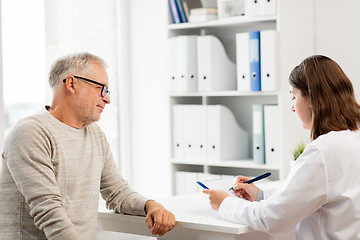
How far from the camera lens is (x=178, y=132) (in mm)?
3693

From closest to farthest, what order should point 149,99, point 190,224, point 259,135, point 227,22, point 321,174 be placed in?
point 321,174, point 190,224, point 259,135, point 227,22, point 149,99

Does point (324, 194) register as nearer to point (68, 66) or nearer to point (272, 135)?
point (68, 66)

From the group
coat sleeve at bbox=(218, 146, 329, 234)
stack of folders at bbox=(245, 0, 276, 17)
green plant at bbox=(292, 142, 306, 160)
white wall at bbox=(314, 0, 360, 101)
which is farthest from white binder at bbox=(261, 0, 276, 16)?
Answer: coat sleeve at bbox=(218, 146, 329, 234)

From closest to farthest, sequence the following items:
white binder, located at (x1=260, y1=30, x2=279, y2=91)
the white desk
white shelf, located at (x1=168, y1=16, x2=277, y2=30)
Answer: the white desk
white binder, located at (x1=260, y1=30, x2=279, y2=91)
white shelf, located at (x1=168, y1=16, x2=277, y2=30)

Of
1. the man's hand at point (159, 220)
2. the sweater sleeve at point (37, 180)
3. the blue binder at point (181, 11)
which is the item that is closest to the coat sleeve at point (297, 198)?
the man's hand at point (159, 220)

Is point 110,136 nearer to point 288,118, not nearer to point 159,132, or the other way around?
point 159,132

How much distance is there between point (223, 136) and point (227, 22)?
657 mm

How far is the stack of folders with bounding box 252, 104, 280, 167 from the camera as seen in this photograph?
129 inches

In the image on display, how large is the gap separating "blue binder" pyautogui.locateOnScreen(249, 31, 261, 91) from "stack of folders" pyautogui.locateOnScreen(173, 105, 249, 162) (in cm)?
29

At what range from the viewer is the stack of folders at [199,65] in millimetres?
3537

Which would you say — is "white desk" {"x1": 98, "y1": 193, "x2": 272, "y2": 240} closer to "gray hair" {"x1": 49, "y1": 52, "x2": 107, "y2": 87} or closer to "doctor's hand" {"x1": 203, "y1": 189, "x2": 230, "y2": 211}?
"doctor's hand" {"x1": 203, "y1": 189, "x2": 230, "y2": 211}

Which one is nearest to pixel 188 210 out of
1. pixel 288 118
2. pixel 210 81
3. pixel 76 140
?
pixel 76 140

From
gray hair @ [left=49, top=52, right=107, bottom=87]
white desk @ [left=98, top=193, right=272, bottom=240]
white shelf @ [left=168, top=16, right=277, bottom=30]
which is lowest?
white desk @ [left=98, top=193, right=272, bottom=240]

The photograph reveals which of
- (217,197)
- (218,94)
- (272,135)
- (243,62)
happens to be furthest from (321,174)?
(218,94)
